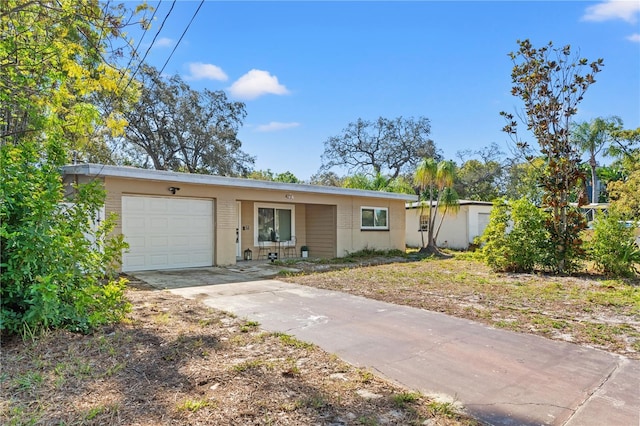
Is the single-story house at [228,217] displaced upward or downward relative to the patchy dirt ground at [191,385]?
upward

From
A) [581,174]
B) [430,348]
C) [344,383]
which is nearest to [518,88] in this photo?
[581,174]

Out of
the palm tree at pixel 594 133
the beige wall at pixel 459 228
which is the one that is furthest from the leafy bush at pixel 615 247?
the palm tree at pixel 594 133

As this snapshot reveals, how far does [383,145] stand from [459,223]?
14136mm

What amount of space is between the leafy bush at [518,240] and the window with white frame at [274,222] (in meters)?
7.18

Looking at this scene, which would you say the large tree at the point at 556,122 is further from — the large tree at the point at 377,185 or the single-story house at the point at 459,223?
the large tree at the point at 377,185

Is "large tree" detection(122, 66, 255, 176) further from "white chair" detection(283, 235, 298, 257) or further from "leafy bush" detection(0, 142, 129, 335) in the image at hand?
"leafy bush" detection(0, 142, 129, 335)

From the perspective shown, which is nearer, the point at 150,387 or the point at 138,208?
the point at 150,387

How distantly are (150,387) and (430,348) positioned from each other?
2.78 m

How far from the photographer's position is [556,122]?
10.0m

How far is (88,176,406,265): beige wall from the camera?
34.3 ft

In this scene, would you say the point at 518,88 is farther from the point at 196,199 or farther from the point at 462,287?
the point at 196,199

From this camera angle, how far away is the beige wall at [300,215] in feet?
34.3

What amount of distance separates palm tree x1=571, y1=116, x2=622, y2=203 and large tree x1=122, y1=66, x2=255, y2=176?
2199cm

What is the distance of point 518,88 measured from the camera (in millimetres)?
10180
